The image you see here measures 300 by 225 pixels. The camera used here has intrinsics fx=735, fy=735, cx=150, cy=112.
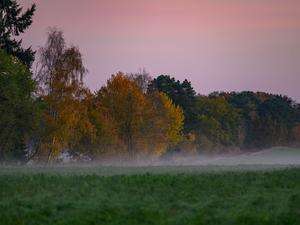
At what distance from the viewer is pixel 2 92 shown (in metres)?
62.9

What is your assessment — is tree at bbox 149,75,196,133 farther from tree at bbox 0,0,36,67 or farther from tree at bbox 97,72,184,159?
tree at bbox 0,0,36,67

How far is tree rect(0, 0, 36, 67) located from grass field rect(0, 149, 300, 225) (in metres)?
44.8

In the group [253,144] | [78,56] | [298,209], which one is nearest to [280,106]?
[253,144]

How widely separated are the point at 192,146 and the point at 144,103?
22.3 m

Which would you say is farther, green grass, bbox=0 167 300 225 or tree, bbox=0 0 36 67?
tree, bbox=0 0 36 67

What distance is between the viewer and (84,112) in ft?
266

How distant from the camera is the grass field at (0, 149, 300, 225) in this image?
70.6 feet

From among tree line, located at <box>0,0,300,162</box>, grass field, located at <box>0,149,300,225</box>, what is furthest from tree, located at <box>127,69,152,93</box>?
grass field, located at <box>0,149,300,225</box>

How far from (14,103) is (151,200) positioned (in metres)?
40.7

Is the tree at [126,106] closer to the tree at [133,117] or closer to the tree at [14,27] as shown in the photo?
the tree at [133,117]

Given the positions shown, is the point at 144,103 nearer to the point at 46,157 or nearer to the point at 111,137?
the point at 111,137

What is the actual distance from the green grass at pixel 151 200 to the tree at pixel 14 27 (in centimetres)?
4445

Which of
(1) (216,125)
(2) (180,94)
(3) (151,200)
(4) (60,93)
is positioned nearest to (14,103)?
(4) (60,93)

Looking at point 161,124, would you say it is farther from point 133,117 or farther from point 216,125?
point 216,125
